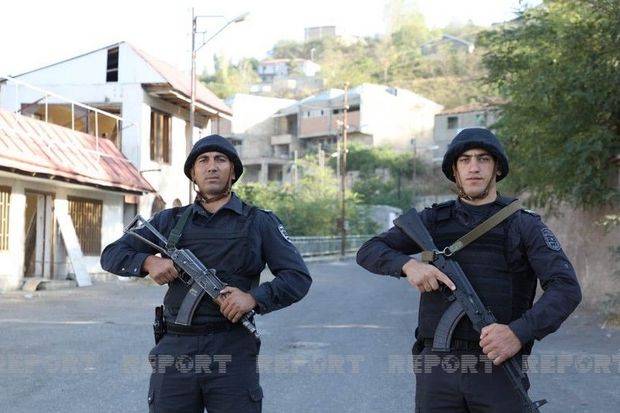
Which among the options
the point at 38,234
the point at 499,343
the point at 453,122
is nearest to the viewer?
the point at 499,343

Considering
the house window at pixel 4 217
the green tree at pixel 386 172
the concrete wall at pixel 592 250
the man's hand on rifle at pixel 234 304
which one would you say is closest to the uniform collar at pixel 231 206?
the man's hand on rifle at pixel 234 304

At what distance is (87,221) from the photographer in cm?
2161

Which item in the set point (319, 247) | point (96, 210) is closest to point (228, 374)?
point (96, 210)

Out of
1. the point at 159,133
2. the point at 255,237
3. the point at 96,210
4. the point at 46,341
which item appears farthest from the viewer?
the point at 159,133

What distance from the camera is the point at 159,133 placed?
2523cm

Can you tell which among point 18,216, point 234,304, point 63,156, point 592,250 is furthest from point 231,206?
point 63,156

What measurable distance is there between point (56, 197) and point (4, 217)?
208 cm

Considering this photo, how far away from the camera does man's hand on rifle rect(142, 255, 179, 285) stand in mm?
3520

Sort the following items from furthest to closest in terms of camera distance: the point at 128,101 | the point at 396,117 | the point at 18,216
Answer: the point at 396,117
the point at 128,101
the point at 18,216

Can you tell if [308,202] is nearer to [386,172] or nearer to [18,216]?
[386,172]

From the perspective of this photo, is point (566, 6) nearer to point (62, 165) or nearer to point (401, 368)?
point (401, 368)

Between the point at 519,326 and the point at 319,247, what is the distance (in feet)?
122

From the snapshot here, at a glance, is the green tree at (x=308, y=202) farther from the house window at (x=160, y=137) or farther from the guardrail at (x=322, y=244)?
the house window at (x=160, y=137)

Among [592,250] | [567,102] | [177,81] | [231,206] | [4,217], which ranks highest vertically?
[177,81]
